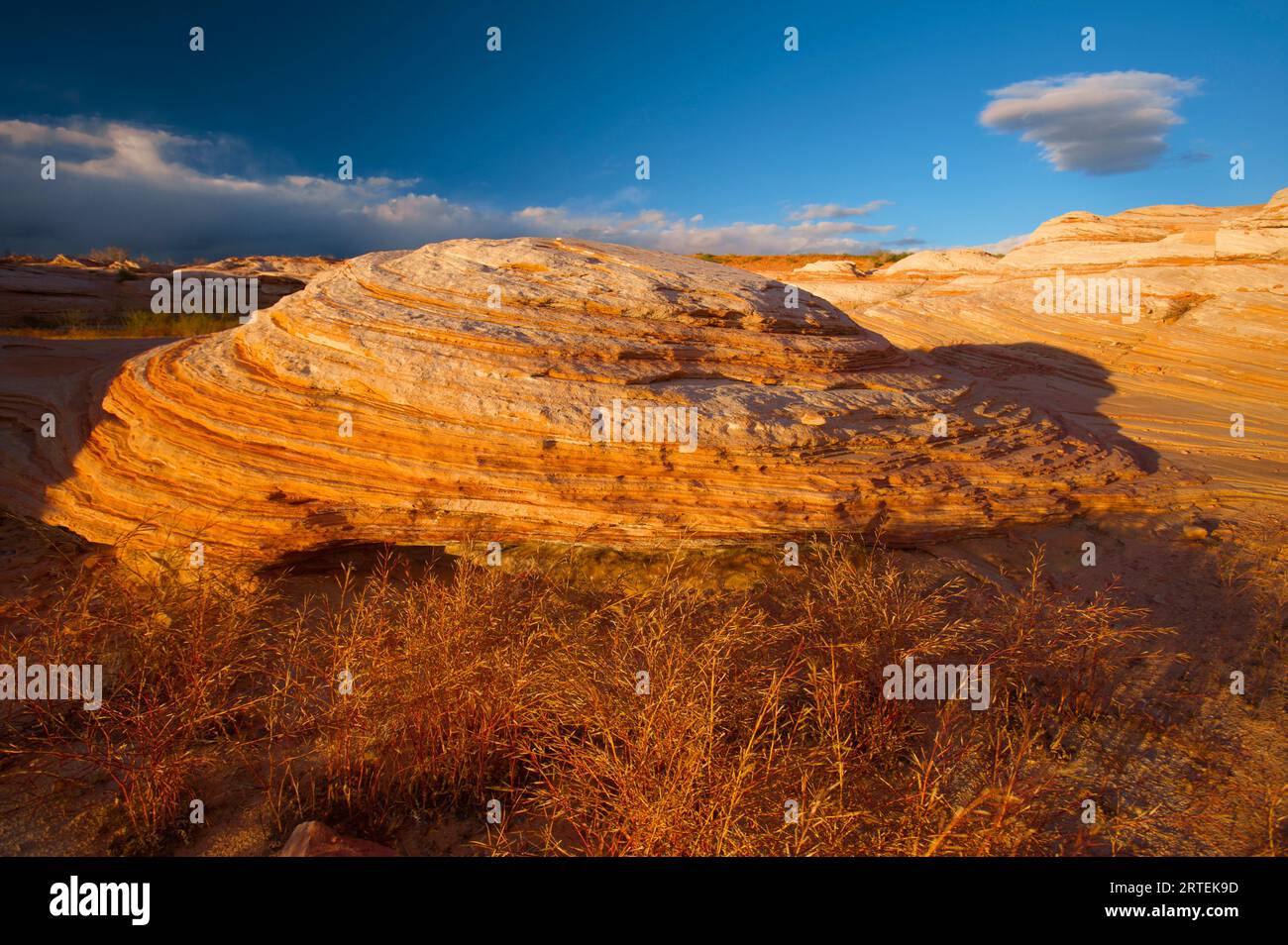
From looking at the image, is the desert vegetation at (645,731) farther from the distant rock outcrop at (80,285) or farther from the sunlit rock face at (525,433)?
the distant rock outcrop at (80,285)

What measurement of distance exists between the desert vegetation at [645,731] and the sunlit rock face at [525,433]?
98 centimetres

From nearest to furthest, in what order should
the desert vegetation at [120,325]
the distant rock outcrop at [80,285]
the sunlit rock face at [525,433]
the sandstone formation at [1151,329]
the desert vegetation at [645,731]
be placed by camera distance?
the desert vegetation at [645,731]
the sunlit rock face at [525,433]
the sandstone formation at [1151,329]
the desert vegetation at [120,325]
the distant rock outcrop at [80,285]

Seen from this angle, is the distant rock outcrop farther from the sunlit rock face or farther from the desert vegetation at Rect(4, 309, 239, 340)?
the sunlit rock face

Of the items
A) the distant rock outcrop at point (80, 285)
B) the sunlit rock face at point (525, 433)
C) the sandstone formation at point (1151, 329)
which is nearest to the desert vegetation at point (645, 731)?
the sunlit rock face at point (525, 433)

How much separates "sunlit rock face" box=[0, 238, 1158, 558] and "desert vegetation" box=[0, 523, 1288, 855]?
3.23 feet

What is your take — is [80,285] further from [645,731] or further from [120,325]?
[645,731]

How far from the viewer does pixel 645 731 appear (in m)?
2.67

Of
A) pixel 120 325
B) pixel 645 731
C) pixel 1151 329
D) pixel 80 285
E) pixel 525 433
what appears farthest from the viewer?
pixel 80 285

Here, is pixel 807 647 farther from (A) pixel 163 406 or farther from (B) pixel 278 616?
(A) pixel 163 406

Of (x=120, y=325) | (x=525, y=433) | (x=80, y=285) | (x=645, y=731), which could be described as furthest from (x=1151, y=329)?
(x=80, y=285)

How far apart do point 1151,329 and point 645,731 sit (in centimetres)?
1459

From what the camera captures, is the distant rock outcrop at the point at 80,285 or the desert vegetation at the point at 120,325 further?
the distant rock outcrop at the point at 80,285

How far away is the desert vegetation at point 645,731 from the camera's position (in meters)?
2.64

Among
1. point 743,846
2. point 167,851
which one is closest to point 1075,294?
point 743,846
